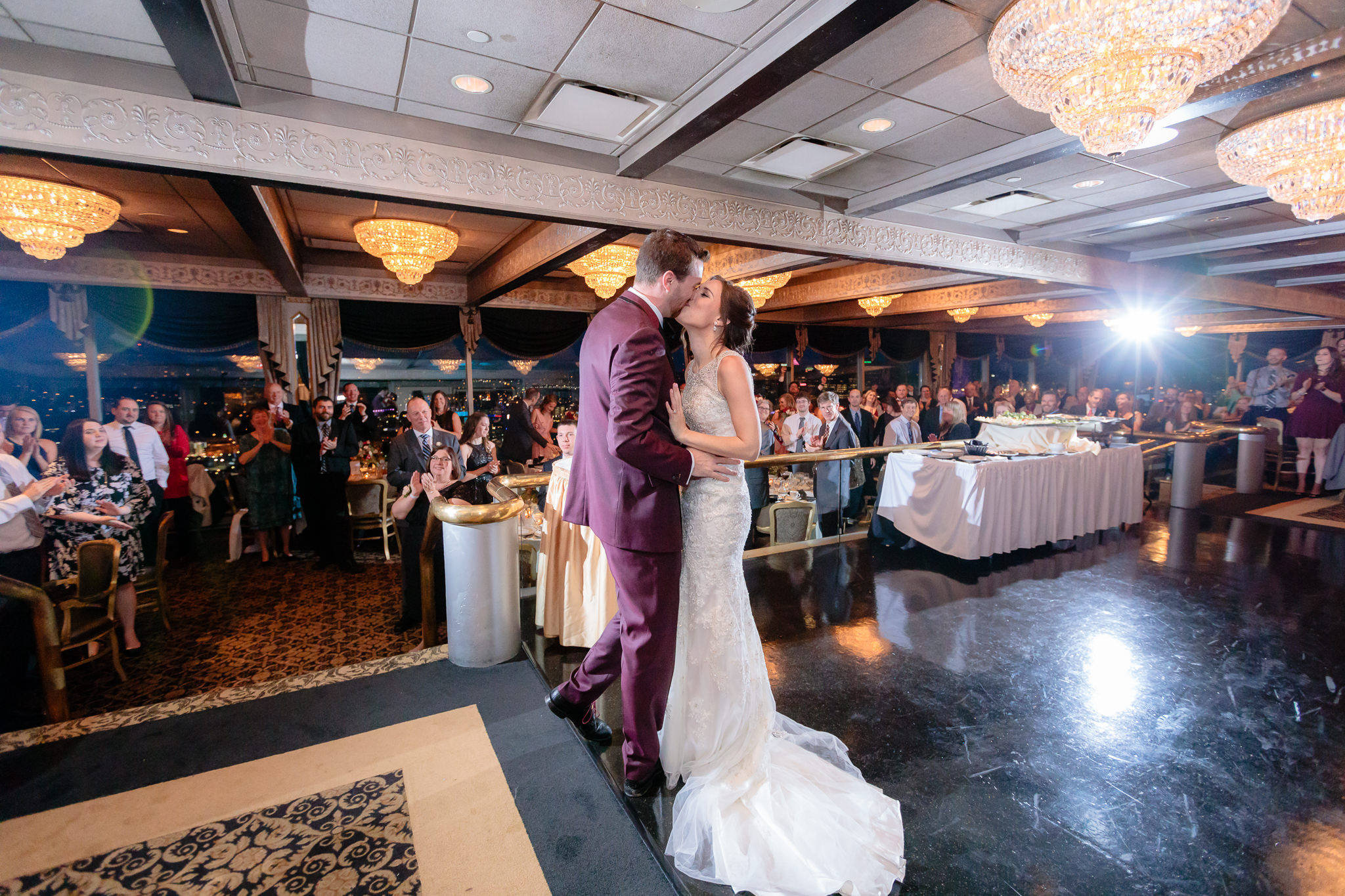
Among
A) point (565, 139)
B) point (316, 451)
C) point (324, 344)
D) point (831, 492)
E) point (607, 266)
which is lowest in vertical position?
point (831, 492)

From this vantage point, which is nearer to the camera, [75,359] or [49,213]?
[49,213]

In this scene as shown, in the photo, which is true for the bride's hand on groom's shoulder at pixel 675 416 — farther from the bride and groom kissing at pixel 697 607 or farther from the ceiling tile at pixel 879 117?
the ceiling tile at pixel 879 117

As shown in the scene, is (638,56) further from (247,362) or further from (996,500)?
(247,362)

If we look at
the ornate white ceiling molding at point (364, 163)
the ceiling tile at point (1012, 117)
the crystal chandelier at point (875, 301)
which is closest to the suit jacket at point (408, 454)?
the ornate white ceiling molding at point (364, 163)

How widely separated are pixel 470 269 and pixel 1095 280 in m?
8.60

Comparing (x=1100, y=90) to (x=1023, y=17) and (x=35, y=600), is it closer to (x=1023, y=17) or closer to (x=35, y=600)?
(x=1023, y=17)

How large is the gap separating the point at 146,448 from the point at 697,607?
5.41 metres

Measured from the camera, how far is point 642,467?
1683 mm

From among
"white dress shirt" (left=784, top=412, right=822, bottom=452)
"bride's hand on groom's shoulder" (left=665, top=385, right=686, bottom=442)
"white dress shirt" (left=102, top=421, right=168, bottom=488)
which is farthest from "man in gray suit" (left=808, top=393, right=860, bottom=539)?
"white dress shirt" (left=102, top=421, right=168, bottom=488)

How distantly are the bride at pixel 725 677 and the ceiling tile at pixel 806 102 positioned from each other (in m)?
2.08

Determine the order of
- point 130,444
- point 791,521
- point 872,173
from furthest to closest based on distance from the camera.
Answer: point 791,521 → point 872,173 → point 130,444

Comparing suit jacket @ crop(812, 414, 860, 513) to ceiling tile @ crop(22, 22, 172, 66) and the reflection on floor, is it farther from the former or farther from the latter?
ceiling tile @ crop(22, 22, 172, 66)

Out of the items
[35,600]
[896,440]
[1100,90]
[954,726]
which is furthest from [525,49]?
[896,440]

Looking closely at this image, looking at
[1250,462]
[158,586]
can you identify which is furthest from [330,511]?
[1250,462]
